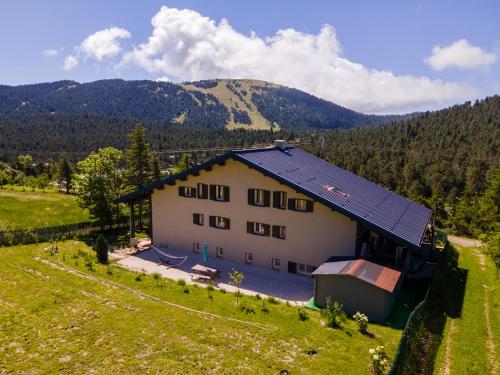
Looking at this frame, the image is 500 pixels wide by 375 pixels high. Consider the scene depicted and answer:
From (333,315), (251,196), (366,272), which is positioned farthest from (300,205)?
(333,315)

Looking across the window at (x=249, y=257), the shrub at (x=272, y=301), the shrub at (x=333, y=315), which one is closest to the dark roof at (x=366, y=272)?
the shrub at (x=333, y=315)

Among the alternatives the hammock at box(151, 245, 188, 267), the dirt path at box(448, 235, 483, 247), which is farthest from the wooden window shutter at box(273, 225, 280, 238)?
the dirt path at box(448, 235, 483, 247)

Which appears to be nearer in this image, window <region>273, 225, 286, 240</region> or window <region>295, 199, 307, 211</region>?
window <region>295, 199, 307, 211</region>

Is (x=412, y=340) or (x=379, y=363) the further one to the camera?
(x=412, y=340)

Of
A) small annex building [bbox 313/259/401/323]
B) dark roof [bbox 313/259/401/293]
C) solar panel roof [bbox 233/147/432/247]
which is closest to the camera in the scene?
small annex building [bbox 313/259/401/323]

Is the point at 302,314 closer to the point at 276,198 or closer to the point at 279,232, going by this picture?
the point at 279,232

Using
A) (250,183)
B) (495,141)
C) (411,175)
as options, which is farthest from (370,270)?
(495,141)

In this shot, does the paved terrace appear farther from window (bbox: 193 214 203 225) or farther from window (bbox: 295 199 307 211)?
window (bbox: 295 199 307 211)
